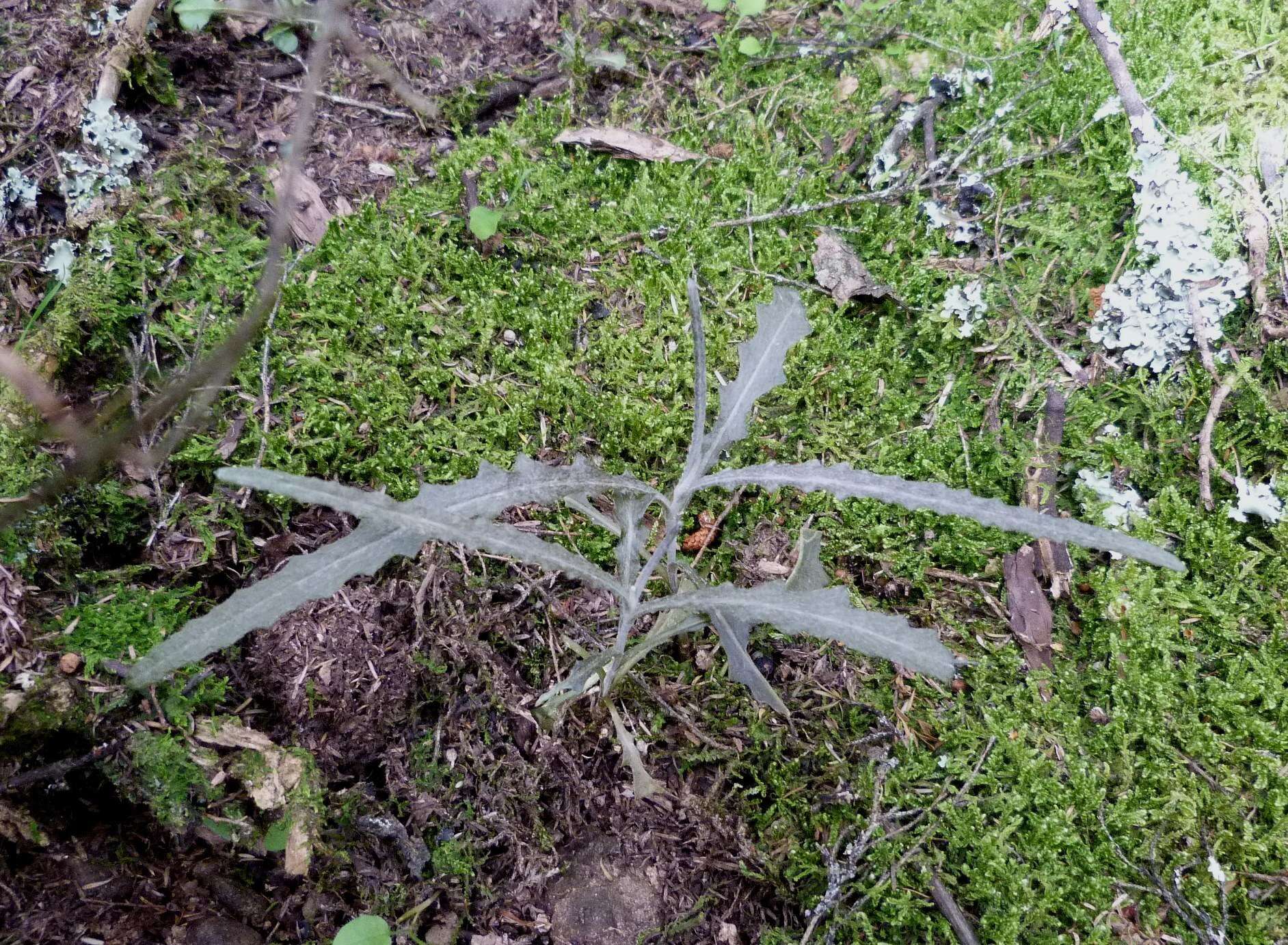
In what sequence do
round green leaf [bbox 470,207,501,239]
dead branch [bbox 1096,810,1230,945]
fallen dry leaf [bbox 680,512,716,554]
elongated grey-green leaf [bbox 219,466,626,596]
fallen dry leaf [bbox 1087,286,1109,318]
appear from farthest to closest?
round green leaf [bbox 470,207,501,239] < fallen dry leaf [bbox 1087,286,1109,318] < fallen dry leaf [bbox 680,512,716,554] < dead branch [bbox 1096,810,1230,945] < elongated grey-green leaf [bbox 219,466,626,596]

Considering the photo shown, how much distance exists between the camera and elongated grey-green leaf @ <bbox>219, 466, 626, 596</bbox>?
1139mm

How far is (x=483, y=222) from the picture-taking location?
225 cm

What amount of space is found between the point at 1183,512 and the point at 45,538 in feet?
9.20

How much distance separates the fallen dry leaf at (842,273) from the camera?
7.30ft

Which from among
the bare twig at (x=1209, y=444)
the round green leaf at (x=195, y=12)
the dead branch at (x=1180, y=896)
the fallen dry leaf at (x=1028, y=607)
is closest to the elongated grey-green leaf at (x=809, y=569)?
the fallen dry leaf at (x=1028, y=607)

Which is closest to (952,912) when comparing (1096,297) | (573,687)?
(573,687)

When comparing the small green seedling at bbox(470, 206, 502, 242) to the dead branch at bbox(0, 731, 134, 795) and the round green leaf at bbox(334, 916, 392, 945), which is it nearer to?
the dead branch at bbox(0, 731, 134, 795)

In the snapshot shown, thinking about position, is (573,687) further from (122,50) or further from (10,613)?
(122,50)

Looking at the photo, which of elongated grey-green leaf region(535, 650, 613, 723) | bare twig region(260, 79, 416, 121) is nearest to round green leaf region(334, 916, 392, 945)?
elongated grey-green leaf region(535, 650, 613, 723)

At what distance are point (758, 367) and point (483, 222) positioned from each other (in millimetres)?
1118

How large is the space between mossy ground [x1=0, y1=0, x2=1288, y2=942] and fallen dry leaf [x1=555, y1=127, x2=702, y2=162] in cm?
6

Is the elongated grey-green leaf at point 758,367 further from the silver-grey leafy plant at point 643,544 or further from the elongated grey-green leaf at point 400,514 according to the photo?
the elongated grey-green leaf at point 400,514

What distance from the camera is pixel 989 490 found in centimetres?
203

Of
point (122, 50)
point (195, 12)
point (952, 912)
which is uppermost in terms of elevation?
point (195, 12)
